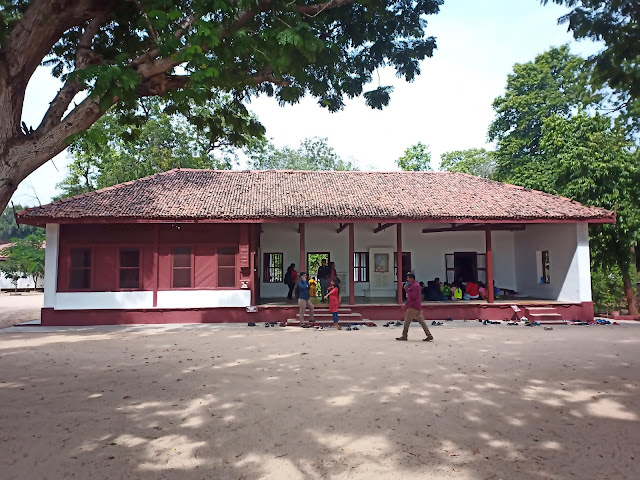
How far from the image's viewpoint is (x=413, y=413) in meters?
4.54

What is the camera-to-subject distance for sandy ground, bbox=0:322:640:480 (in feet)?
11.1

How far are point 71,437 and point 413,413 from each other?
3344mm

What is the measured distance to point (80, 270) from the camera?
12578mm

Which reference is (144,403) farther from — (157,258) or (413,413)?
(157,258)

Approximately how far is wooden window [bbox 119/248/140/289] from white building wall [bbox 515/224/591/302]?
13.4 m

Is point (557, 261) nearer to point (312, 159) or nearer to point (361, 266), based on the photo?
point (361, 266)

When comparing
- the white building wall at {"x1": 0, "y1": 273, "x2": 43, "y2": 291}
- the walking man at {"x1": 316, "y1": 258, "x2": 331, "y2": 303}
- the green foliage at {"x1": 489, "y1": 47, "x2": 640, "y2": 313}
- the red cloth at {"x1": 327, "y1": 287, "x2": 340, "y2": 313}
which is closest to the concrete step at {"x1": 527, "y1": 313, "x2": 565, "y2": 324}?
the green foliage at {"x1": 489, "y1": 47, "x2": 640, "y2": 313}

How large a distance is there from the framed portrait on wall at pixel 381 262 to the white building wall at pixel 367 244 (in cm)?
19

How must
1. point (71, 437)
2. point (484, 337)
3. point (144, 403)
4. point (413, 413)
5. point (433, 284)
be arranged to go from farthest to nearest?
point (433, 284)
point (484, 337)
point (144, 403)
point (413, 413)
point (71, 437)

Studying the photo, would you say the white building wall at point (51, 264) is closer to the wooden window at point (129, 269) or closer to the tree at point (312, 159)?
the wooden window at point (129, 269)

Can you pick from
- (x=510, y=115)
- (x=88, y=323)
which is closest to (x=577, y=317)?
(x=88, y=323)

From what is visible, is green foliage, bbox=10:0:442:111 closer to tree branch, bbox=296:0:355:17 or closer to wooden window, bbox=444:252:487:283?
tree branch, bbox=296:0:355:17

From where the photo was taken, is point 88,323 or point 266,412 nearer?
point 266,412

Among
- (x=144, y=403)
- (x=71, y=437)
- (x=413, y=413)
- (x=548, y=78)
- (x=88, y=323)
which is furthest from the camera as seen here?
(x=548, y=78)
